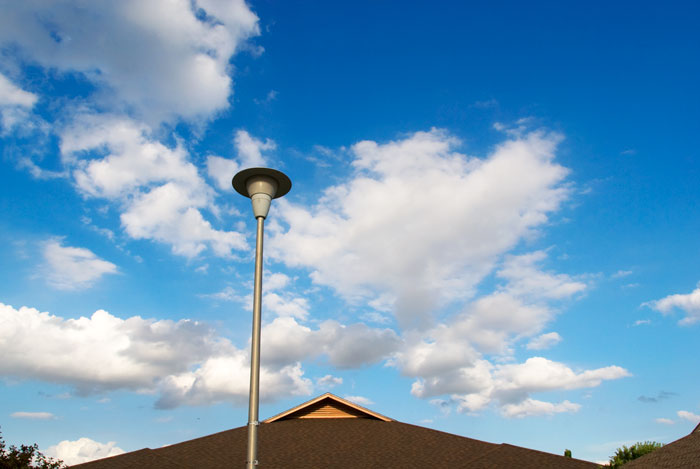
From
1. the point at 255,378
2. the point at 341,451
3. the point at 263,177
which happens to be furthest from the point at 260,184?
the point at 341,451

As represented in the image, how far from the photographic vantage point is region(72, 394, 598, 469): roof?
22131 mm

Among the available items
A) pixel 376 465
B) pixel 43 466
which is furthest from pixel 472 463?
pixel 43 466

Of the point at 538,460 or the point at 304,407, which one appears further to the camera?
the point at 304,407

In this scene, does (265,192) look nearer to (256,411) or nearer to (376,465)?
(256,411)

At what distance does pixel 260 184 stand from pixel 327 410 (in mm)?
19568

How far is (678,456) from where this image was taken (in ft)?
72.9

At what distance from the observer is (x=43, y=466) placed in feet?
81.8

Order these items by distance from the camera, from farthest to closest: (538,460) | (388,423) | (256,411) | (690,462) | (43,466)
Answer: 1. (388,423)
2. (43,466)
3. (538,460)
4. (690,462)
5. (256,411)

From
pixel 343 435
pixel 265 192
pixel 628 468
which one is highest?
pixel 265 192

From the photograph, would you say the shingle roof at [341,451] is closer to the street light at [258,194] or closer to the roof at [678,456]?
the roof at [678,456]

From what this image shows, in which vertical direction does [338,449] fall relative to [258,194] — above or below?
below

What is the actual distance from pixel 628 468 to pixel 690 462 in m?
3.19

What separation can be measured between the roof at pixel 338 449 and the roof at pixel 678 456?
271cm

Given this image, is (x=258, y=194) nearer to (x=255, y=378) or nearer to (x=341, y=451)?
(x=255, y=378)
